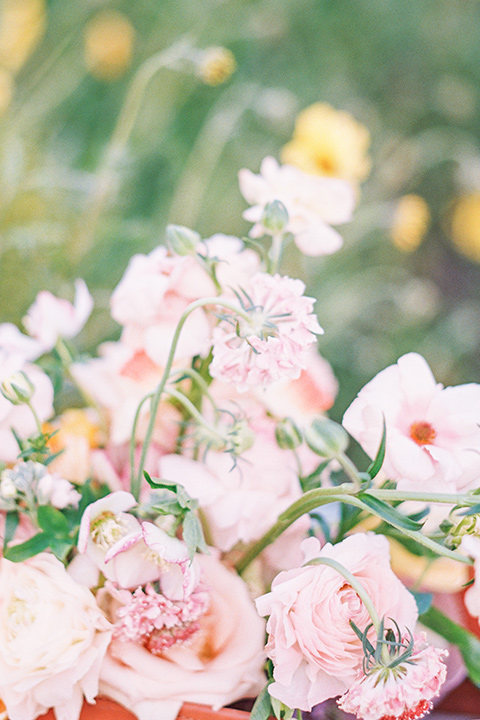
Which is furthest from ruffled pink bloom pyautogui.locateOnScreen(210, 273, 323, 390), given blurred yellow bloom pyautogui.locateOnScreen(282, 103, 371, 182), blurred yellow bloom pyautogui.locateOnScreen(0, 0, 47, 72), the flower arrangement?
blurred yellow bloom pyautogui.locateOnScreen(0, 0, 47, 72)

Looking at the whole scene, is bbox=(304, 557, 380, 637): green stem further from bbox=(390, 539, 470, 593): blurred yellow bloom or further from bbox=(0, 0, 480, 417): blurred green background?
bbox=(0, 0, 480, 417): blurred green background

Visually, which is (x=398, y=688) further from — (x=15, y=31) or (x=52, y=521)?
(x=15, y=31)

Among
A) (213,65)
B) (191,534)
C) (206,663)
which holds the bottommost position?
(206,663)

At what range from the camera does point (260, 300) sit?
0.33 meters

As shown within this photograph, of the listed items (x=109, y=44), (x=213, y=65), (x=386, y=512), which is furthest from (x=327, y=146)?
(x=386, y=512)

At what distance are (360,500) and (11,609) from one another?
0.68ft

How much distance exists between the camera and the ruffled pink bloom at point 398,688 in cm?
29

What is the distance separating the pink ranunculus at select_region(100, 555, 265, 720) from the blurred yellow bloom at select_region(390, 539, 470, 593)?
0.12 metres

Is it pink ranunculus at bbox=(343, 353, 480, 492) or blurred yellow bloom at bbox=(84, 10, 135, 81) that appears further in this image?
blurred yellow bloom at bbox=(84, 10, 135, 81)

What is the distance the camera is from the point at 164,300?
39cm

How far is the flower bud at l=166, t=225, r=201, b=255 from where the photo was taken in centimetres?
36

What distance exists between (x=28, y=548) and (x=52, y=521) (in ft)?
0.06

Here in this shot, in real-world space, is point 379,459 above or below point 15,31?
below

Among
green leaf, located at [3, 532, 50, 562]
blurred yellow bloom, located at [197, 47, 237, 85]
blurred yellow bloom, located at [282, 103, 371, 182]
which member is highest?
blurred yellow bloom, located at [197, 47, 237, 85]
